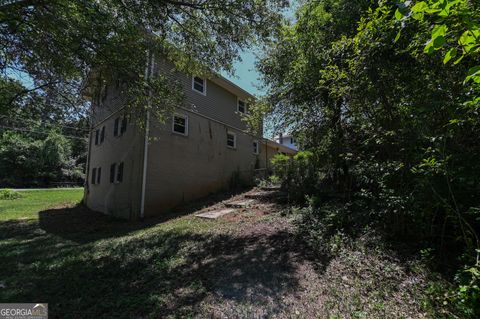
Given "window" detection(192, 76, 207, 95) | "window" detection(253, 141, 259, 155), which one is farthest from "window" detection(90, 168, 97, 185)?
"window" detection(253, 141, 259, 155)

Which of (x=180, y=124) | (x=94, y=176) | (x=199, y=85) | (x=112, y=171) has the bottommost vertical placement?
(x=94, y=176)

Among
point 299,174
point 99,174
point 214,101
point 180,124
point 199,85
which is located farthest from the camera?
point 99,174

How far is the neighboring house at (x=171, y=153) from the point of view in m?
9.84

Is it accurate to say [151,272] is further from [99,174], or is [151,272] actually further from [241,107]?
[241,107]

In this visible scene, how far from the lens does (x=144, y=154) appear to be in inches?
379

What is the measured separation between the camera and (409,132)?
12.3ft

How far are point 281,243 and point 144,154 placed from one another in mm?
6742

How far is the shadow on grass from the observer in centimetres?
338

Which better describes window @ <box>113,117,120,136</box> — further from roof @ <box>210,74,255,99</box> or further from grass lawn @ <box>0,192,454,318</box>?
grass lawn @ <box>0,192,454,318</box>

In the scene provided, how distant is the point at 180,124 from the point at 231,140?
142 inches

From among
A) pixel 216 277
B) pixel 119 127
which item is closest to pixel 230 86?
pixel 119 127

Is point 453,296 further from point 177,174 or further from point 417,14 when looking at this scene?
point 177,174

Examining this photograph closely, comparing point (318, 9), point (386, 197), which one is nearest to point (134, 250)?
point (386, 197)
